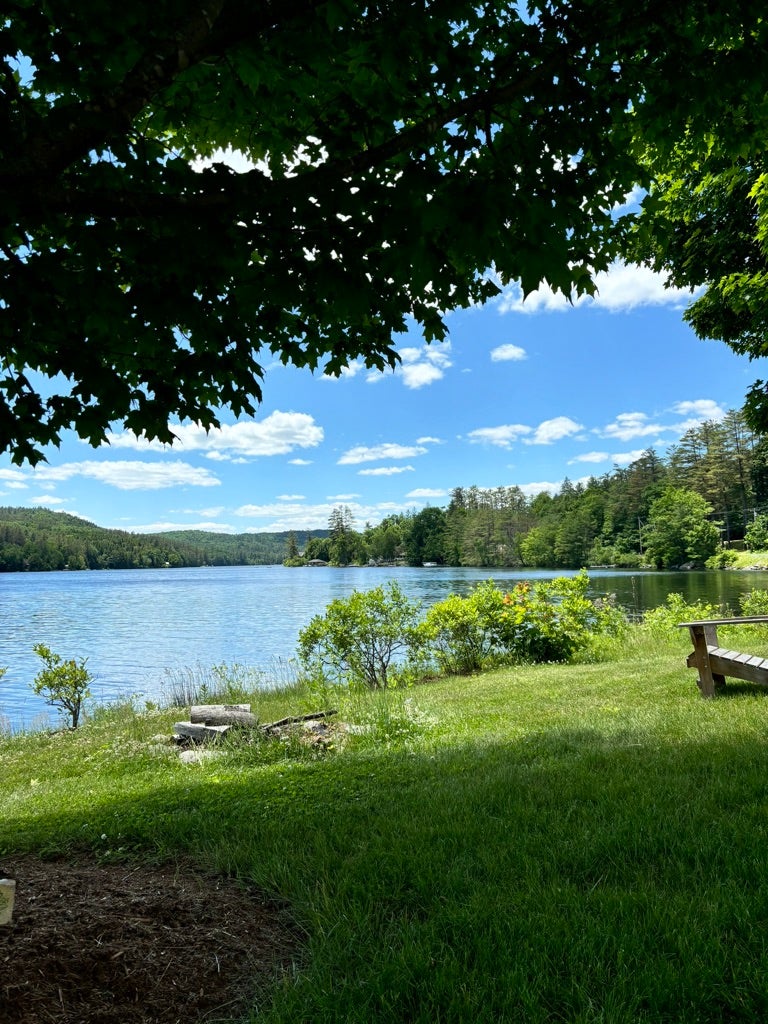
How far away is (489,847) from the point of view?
10.7 ft

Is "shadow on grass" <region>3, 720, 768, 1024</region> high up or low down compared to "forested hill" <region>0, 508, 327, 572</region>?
down

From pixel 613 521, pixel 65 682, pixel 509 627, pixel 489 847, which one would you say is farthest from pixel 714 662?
pixel 613 521

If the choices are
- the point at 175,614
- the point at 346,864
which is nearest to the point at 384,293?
the point at 346,864

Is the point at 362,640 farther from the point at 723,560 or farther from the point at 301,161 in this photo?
the point at 723,560

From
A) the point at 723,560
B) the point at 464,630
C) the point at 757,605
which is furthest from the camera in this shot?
the point at 723,560

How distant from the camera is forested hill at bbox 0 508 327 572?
369 feet

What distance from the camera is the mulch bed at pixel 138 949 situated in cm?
220

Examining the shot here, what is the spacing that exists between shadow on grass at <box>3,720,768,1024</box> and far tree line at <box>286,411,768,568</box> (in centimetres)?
4863

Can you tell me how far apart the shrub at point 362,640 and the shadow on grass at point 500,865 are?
6.61 meters

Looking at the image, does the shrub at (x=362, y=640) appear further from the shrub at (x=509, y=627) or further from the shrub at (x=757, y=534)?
the shrub at (x=757, y=534)

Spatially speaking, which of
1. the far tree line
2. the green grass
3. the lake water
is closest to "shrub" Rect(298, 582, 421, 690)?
the lake water

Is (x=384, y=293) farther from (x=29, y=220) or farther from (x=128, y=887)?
(x=128, y=887)

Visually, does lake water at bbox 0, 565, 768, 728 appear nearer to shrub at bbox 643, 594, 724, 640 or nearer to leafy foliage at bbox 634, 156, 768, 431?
shrub at bbox 643, 594, 724, 640

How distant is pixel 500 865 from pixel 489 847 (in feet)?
0.71
